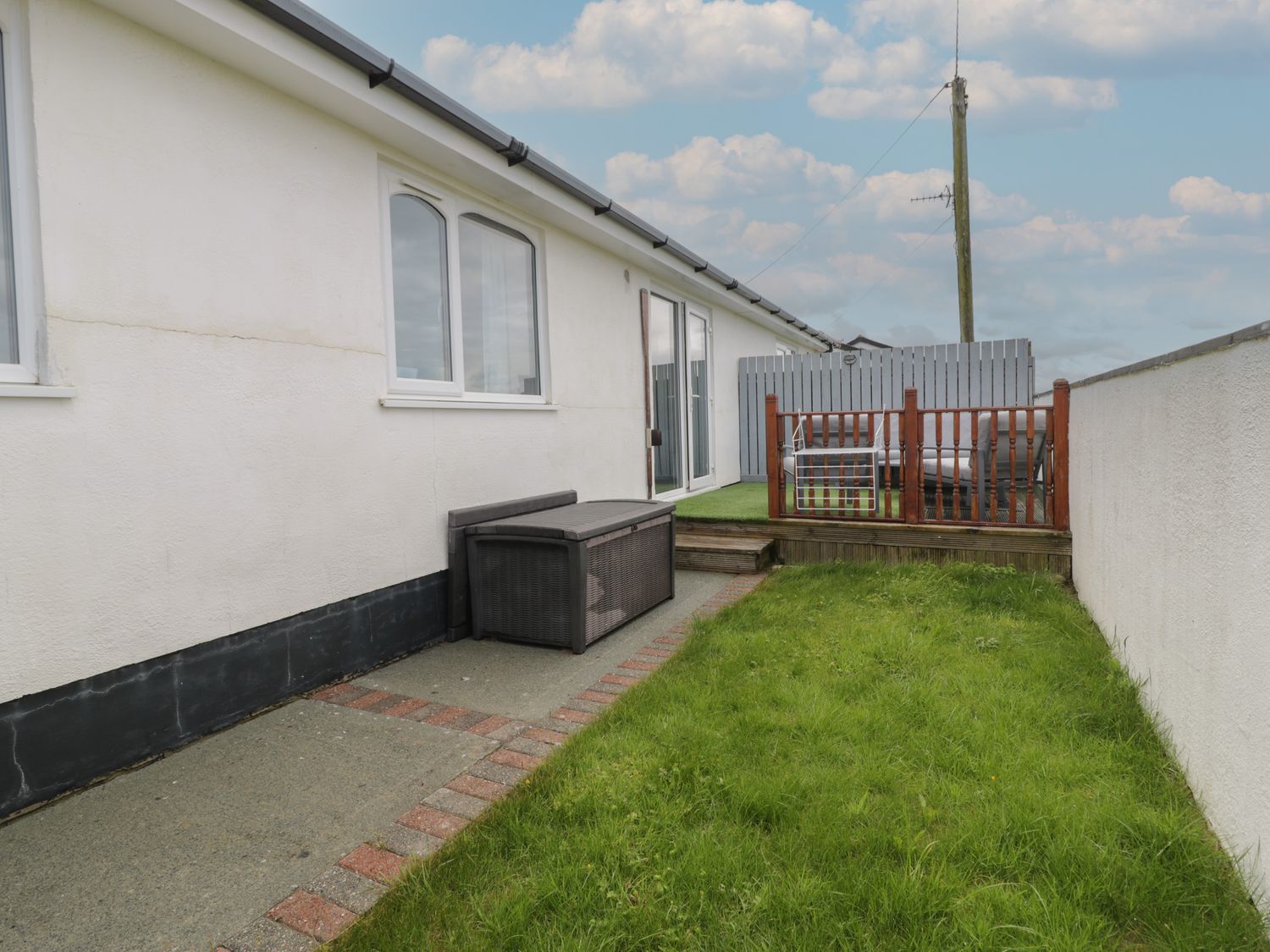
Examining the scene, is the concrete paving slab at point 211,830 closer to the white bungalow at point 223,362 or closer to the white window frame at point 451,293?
the white bungalow at point 223,362

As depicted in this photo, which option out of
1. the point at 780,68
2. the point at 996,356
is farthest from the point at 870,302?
the point at 996,356

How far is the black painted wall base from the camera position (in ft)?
7.40

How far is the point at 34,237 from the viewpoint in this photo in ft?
7.59

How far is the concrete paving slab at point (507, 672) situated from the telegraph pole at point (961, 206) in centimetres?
1017

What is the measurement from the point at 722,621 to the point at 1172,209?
23.7 feet

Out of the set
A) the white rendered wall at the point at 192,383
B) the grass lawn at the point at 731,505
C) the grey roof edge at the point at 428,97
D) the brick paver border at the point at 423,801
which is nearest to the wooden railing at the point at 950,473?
the grass lawn at the point at 731,505

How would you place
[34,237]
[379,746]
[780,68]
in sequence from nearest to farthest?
[34,237], [379,746], [780,68]

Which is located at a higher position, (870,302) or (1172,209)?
(870,302)

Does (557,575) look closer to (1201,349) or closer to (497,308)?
(497,308)

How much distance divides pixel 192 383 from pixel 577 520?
6.77ft

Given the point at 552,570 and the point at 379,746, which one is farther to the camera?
the point at 552,570

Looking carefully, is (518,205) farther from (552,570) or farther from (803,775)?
(803,775)

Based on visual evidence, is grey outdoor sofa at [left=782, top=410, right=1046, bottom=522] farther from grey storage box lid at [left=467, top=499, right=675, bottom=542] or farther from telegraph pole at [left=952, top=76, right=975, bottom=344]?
telegraph pole at [left=952, top=76, right=975, bottom=344]

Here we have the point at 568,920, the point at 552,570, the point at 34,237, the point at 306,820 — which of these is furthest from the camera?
the point at 552,570
